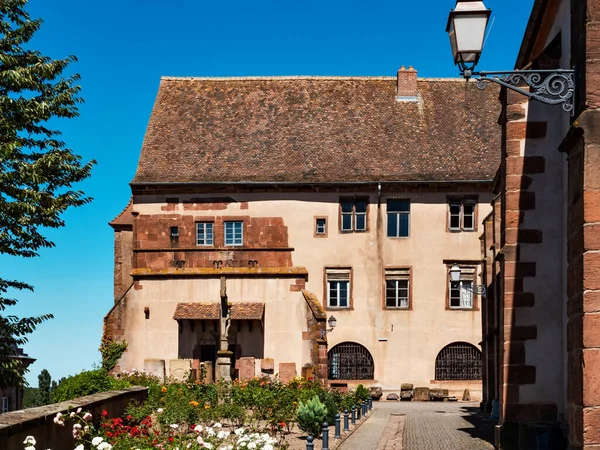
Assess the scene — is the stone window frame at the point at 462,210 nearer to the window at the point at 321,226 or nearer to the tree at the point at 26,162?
the window at the point at 321,226

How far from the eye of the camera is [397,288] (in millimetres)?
33562

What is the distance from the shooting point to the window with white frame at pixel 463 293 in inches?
1309

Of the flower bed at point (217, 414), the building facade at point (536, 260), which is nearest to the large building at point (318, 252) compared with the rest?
the flower bed at point (217, 414)

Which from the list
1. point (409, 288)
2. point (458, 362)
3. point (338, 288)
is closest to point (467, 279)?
point (409, 288)

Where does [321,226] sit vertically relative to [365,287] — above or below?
above

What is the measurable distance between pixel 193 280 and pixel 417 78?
12494mm

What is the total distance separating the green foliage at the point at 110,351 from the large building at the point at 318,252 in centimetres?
25

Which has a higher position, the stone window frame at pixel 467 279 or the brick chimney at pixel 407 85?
the brick chimney at pixel 407 85

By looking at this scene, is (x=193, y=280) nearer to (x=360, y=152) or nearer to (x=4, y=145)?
(x=360, y=152)

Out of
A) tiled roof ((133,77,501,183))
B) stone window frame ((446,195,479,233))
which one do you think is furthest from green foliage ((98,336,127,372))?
stone window frame ((446,195,479,233))

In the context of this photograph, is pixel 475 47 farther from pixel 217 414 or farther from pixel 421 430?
pixel 421 430

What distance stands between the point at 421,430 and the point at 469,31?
12981mm

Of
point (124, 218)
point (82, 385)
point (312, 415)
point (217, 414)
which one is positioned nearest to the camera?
point (312, 415)

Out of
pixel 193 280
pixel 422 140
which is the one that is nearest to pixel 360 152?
pixel 422 140
